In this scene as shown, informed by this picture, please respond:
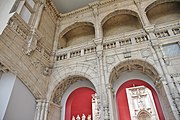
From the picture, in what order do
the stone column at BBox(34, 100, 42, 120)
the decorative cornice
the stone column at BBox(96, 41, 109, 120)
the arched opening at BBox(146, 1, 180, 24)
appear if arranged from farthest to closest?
the decorative cornice
the arched opening at BBox(146, 1, 180, 24)
the stone column at BBox(34, 100, 42, 120)
the stone column at BBox(96, 41, 109, 120)

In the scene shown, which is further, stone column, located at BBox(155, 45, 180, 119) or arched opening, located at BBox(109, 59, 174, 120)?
arched opening, located at BBox(109, 59, 174, 120)

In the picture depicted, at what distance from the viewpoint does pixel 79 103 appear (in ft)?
21.8

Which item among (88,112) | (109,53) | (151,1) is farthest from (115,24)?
(88,112)

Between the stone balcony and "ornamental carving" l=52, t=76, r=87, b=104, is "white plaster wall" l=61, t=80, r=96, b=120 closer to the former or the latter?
"ornamental carving" l=52, t=76, r=87, b=104

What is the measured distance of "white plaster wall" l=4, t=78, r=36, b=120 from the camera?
3715 millimetres

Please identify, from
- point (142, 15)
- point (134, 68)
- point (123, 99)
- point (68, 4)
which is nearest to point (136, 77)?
point (134, 68)

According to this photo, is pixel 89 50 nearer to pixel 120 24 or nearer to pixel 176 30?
pixel 120 24

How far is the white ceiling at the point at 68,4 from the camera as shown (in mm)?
7188

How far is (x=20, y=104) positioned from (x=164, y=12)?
7103 millimetres

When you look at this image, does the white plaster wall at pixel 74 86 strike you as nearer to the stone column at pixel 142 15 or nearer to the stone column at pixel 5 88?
the stone column at pixel 5 88

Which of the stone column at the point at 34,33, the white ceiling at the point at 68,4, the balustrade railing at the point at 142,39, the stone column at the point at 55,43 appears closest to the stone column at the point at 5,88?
the stone column at the point at 34,33

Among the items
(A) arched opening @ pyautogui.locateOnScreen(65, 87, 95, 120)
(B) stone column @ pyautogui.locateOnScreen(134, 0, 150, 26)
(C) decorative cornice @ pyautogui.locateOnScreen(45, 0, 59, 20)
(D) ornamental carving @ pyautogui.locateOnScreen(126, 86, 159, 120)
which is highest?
(C) decorative cornice @ pyautogui.locateOnScreen(45, 0, 59, 20)

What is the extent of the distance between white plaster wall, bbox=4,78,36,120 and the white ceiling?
15.4 feet

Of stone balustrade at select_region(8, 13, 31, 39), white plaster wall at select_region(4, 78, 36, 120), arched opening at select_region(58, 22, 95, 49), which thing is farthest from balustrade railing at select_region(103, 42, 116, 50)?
white plaster wall at select_region(4, 78, 36, 120)
